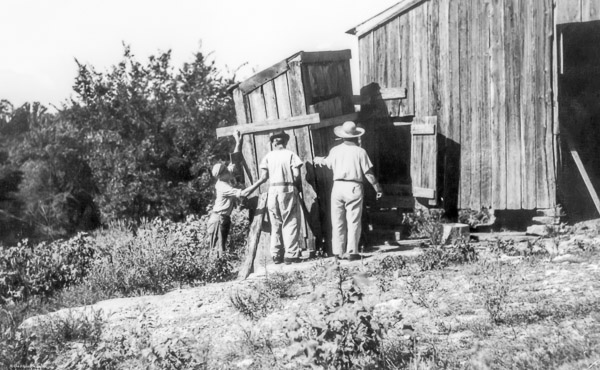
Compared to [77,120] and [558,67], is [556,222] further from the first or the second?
[77,120]

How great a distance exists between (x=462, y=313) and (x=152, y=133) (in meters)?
12.7

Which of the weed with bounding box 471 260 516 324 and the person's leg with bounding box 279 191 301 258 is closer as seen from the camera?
the weed with bounding box 471 260 516 324

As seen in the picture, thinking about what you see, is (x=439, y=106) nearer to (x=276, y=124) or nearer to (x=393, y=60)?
(x=393, y=60)

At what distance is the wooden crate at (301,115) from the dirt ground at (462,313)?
5.27 feet

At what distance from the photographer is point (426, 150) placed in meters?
12.3

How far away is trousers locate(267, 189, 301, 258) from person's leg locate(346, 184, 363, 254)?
799mm

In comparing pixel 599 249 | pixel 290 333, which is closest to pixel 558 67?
pixel 599 249

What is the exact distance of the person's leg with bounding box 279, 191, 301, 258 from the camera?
11078 mm

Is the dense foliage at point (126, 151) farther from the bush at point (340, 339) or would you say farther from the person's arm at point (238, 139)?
the bush at point (340, 339)

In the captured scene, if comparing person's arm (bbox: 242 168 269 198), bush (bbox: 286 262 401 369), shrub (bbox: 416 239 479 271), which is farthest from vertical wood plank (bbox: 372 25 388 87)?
bush (bbox: 286 262 401 369)

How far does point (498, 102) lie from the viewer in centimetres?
1210

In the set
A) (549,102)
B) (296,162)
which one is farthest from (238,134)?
(549,102)

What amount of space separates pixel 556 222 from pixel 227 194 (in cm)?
523

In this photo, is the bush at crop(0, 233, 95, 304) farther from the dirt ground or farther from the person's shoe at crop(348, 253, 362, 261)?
the person's shoe at crop(348, 253, 362, 261)
